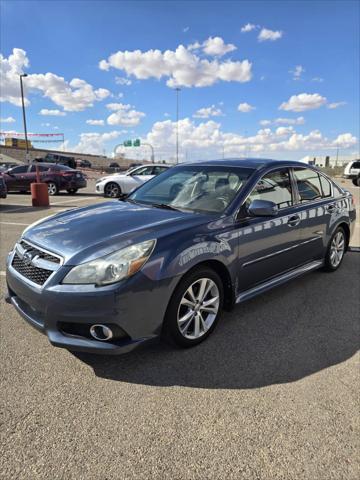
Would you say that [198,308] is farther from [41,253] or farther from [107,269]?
[41,253]

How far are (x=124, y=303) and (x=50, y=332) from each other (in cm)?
60

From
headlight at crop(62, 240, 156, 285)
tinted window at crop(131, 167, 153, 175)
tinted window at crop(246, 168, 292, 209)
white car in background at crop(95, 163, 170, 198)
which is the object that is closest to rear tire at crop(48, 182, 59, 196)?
white car in background at crop(95, 163, 170, 198)

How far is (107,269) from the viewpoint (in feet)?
8.58

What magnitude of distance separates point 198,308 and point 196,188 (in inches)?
55.6

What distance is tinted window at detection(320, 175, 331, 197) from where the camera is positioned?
5.00 metres

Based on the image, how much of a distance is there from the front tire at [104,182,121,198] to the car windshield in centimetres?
1134

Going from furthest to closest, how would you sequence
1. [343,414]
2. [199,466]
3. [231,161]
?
[231,161]
[343,414]
[199,466]

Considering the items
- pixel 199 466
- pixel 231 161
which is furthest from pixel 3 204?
pixel 199 466

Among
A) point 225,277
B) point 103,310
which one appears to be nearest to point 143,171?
point 225,277

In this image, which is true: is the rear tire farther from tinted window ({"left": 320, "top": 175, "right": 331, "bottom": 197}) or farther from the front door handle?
the front door handle

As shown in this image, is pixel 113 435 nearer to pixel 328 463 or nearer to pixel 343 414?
pixel 328 463

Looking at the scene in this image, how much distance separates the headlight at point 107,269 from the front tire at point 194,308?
1.43 feet

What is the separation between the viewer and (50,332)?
2672mm

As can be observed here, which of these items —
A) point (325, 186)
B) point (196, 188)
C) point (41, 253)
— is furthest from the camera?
point (325, 186)
